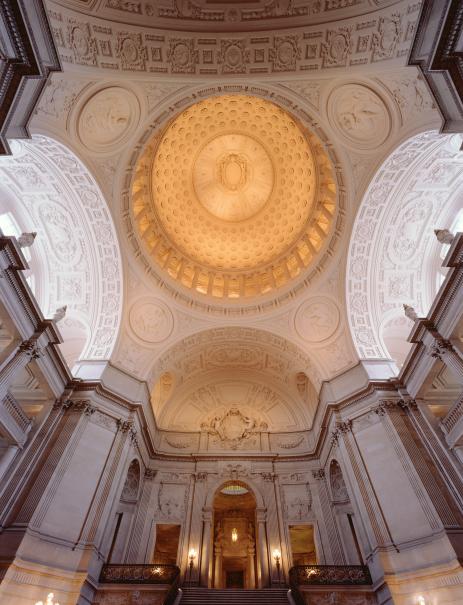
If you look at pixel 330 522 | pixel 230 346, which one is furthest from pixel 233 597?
pixel 230 346

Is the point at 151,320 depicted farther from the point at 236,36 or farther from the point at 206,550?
the point at 236,36

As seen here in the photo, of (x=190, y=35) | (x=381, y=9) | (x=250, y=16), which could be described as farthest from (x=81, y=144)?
(x=381, y=9)

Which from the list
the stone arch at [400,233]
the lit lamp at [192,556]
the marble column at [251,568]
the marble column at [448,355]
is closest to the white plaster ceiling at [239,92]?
the stone arch at [400,233]

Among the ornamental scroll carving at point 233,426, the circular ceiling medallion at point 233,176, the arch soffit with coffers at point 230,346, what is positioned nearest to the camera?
the arch soffit with coffers at point 230,346

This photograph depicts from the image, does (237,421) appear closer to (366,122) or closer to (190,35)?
(366,122)

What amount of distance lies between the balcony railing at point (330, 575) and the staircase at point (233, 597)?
3.54ft

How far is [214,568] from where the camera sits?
1947cm

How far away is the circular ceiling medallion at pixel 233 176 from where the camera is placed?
792 inches

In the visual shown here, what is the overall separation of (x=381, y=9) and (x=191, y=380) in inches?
757

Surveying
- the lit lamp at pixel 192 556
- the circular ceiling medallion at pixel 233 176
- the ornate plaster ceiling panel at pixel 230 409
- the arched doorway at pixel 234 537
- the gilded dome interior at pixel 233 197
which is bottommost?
the lit lamp at pixel 192 556

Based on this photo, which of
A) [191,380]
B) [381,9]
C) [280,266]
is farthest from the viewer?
[191,380]

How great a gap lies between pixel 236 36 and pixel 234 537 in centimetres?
2413

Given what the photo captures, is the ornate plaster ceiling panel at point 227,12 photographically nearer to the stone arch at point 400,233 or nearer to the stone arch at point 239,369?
the stone arch at point 400,233

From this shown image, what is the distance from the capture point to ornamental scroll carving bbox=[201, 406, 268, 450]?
20.9 m
